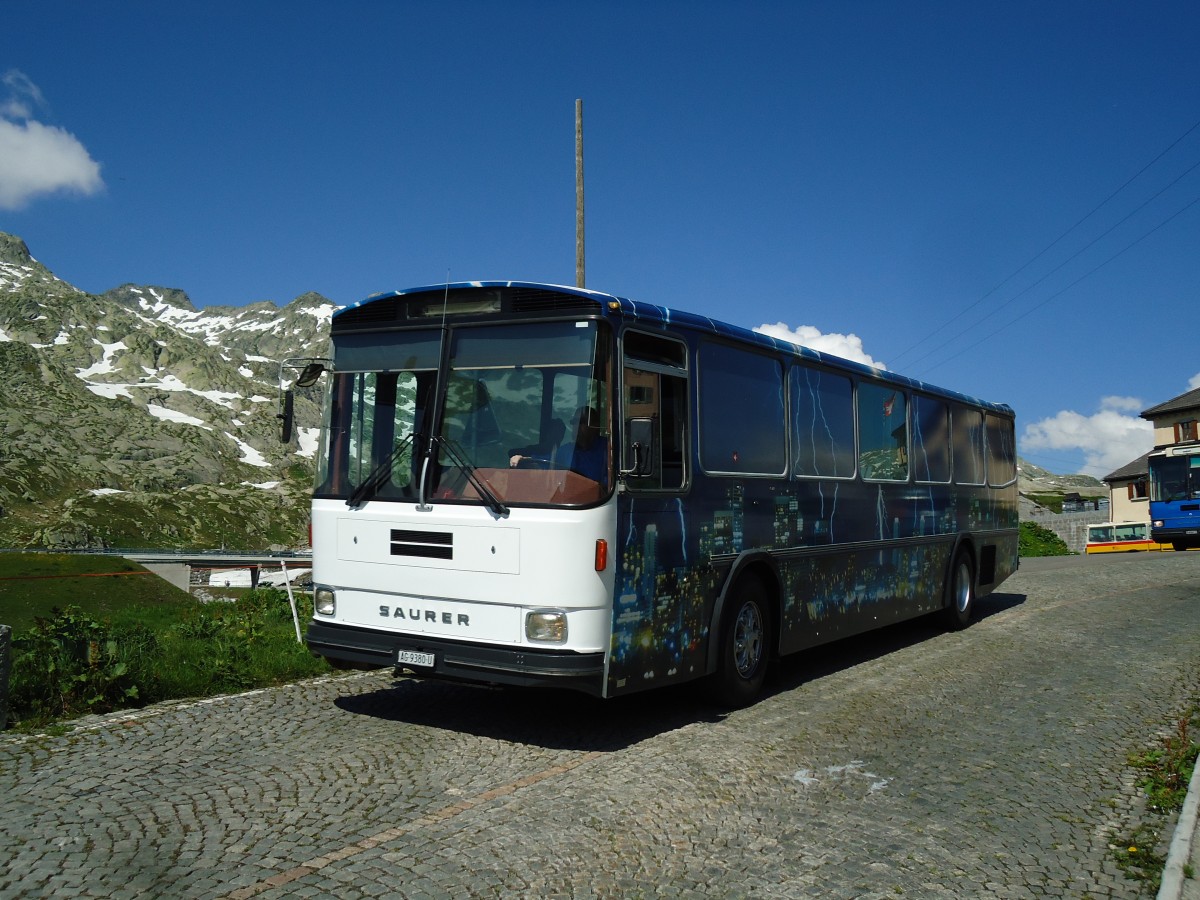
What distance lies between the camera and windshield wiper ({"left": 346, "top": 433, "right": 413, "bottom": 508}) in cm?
743

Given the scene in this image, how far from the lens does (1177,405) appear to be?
79.8m

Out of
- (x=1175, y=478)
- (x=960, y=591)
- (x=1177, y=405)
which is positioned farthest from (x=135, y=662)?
(x=1177, y=405)

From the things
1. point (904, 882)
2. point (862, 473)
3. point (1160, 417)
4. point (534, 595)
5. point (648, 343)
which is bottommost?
point (904, 882)

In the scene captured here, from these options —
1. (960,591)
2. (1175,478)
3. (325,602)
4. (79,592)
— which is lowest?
(79,592)

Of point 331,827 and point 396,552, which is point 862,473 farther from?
point 331,827

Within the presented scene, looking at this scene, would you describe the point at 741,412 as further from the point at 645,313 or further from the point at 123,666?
the point at 123,666

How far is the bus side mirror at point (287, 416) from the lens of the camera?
799 cm

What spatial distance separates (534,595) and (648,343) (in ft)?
6.56

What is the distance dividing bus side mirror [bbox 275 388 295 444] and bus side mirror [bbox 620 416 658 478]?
264 cm

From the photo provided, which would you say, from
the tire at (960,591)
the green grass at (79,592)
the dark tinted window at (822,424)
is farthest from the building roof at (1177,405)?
the dark tinted window at (822,424)

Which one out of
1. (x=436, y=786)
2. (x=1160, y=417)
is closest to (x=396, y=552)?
(x=436, y=786)

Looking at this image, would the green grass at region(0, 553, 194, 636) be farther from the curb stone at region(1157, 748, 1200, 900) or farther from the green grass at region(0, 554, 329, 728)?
the curb stone at region(1157, 748, 1200, 900)

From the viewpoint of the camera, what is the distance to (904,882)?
474 centimetres

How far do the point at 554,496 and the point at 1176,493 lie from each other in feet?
112
